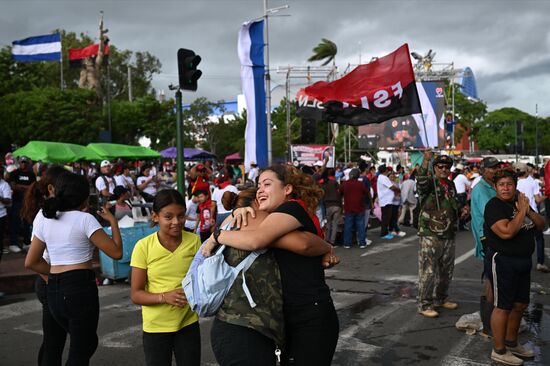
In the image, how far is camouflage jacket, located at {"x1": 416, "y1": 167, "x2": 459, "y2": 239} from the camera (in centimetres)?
639

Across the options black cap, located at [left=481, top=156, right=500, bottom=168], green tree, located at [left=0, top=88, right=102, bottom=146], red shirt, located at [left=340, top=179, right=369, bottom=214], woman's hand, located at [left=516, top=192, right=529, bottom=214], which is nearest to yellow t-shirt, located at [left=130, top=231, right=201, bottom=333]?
woman's hand, located at [left=516, top=192, right=529, bottom=214]

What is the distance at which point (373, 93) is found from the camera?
8.12 meters

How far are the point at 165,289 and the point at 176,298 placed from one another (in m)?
0.16

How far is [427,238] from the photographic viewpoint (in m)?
6.45

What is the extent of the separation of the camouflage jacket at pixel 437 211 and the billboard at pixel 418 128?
25996 millimetres

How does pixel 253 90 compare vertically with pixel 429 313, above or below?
above

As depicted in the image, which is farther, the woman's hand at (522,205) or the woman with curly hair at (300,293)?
the woman's hand at (522,205)

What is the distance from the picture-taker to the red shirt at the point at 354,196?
12.2 meters

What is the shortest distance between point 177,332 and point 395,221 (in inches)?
451

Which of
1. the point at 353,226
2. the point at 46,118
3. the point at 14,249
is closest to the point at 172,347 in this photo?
the point at 14,249

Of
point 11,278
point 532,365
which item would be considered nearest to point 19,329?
point 11,278

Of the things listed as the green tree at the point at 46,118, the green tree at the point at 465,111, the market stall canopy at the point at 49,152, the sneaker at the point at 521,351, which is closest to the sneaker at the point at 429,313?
the sneaker at the point at 521,351

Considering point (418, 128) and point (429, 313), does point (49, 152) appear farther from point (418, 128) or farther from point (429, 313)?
point (418, 128)

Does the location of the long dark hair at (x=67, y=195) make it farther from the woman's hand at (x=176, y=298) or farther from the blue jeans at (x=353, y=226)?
the blue jeans at (x=353, y=226)
